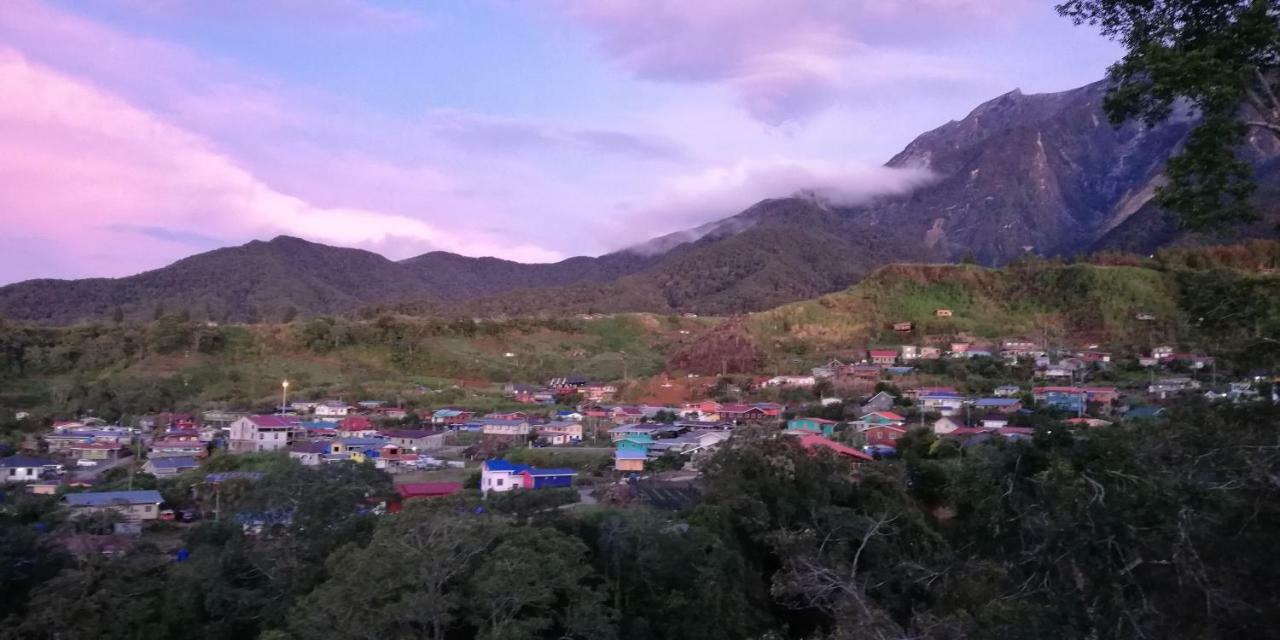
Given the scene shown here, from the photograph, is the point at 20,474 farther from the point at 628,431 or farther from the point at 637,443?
the point at 628,431

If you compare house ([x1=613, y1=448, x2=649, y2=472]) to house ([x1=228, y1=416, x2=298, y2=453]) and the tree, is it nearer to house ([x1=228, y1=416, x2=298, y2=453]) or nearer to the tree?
house ([x1=228, y1=416, x2=298, y2=453])

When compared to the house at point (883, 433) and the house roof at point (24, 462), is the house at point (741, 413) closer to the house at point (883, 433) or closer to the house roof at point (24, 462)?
the house at point (883, 433)

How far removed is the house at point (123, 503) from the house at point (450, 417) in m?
12.0

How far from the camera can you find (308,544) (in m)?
11.9

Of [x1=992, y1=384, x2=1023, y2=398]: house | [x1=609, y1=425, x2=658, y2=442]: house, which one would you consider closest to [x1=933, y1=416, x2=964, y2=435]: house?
[x1=992, y1=384, x2=1023, y2=398]: house

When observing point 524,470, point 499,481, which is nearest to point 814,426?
point 524,470

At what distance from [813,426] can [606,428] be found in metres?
7.10

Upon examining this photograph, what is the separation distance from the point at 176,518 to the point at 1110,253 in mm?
45857

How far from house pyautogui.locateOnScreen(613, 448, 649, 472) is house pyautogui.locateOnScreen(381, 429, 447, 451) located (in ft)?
21.4

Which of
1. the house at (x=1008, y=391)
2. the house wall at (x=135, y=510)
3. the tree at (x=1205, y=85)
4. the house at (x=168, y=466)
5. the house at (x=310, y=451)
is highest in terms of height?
the tree at (x=1205, y=85)

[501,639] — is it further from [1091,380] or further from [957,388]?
[1091,380]

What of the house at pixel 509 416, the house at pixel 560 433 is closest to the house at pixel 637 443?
the house at pixel 560 433

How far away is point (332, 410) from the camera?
3142cm

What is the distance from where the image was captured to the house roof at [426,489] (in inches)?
647
